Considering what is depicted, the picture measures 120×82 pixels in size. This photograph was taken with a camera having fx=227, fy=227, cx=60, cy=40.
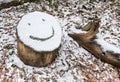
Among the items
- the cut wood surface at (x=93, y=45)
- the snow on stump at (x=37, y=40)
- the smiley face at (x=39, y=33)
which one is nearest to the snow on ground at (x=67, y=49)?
the cut wood surface at (x=93, y=45)

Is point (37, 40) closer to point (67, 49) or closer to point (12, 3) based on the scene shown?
point (67, 49)

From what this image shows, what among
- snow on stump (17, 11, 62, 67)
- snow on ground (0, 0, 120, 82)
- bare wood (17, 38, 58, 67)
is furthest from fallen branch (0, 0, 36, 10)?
bare wood (17, 38, 58, 67)

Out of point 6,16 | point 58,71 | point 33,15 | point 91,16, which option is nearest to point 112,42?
point 91,16

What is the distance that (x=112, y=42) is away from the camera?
19.6ft

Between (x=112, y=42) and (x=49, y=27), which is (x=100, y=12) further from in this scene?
(x=49, y=27)

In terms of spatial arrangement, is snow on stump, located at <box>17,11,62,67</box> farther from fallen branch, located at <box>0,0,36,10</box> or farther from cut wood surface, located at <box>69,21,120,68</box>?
fallen branch, located at <box>0,0,36,10</box>

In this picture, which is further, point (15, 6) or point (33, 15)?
point (15, 6)

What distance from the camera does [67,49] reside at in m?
5.64

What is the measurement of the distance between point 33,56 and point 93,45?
1.58 metres

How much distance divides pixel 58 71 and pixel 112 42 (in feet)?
5.86

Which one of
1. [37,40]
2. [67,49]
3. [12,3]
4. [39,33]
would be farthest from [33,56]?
[12,3]

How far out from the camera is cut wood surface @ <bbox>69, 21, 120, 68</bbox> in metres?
5.36

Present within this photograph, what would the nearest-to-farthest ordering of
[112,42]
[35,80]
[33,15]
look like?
[35,80] < [33,15] < [112,42]

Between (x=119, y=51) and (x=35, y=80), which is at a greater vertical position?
(x=119, y=51)
